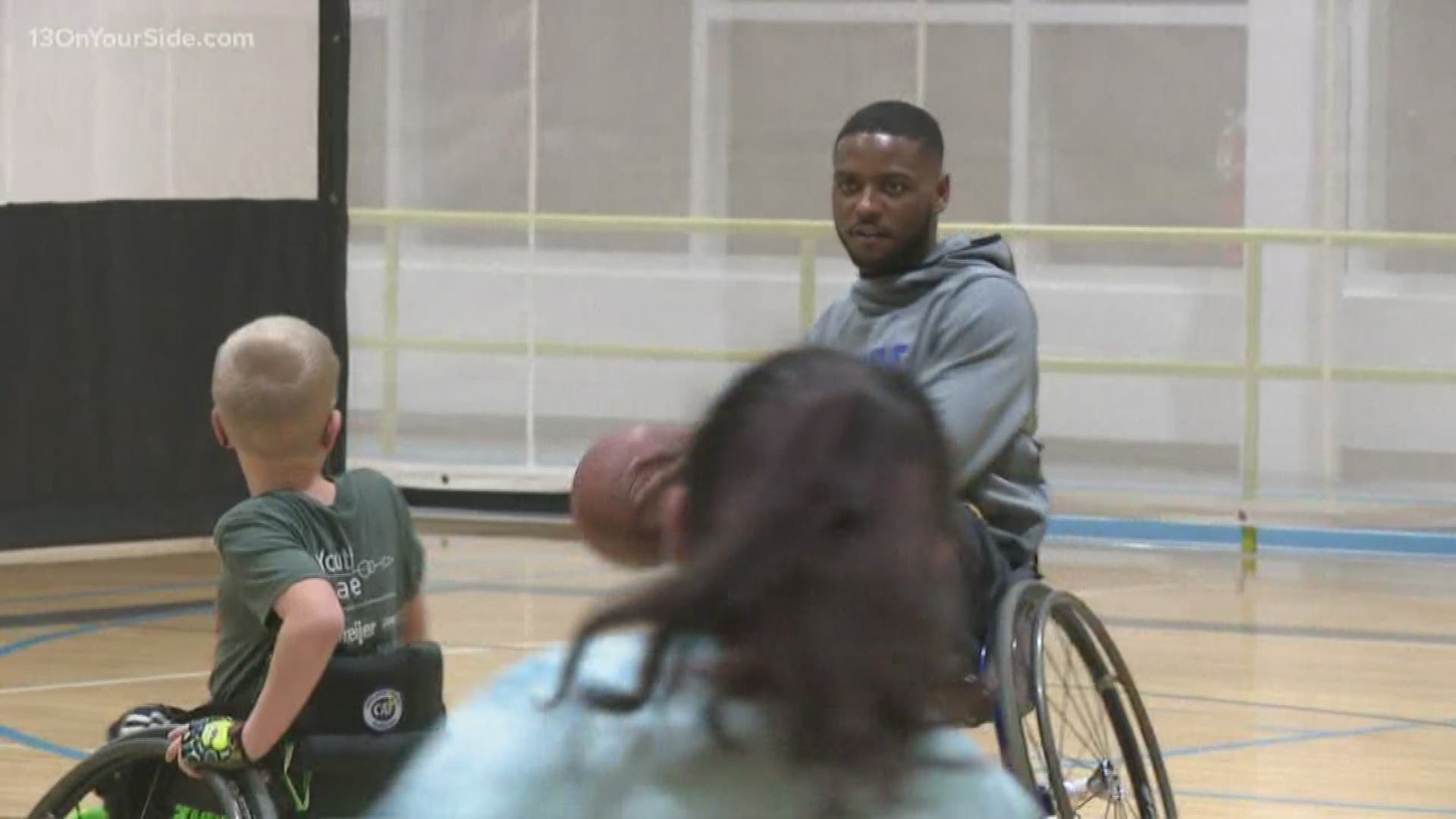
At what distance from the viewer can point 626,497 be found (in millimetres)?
1440

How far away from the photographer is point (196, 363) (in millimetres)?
7488

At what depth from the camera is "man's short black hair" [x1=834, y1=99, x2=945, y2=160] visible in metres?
3.55

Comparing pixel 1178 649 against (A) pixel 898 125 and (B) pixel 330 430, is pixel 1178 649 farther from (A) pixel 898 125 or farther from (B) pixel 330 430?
(B) pixel 330 430

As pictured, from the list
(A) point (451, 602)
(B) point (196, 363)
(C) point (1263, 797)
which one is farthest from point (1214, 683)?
(B) point (196, 363)

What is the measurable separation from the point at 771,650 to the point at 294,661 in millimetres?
1612

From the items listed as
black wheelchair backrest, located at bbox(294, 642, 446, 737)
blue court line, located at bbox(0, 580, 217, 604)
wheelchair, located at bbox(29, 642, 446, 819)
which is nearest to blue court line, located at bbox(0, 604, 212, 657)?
blue court line, located at bbox(0, 580, 217, 604)

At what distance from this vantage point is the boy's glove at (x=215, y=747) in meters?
2.75

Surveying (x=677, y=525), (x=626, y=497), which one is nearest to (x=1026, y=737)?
(x=626, y=497)

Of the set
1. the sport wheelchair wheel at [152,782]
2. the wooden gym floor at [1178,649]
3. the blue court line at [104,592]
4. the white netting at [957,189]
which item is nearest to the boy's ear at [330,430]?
the sport wheelchair wheel at [152,782]

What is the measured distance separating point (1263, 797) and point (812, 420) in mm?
3932

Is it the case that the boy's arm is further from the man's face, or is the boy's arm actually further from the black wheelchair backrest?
the man's face

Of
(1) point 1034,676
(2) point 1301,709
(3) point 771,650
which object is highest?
(3) point 771,650

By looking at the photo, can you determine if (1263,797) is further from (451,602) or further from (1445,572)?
(1445,572)

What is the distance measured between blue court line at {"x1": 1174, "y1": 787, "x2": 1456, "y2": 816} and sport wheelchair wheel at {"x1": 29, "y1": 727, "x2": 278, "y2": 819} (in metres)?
2.50
